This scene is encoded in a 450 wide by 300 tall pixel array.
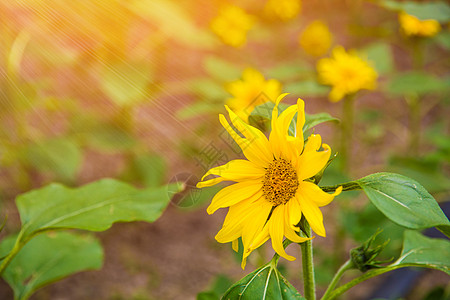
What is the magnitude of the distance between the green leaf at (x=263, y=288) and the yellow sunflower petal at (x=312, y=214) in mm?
89

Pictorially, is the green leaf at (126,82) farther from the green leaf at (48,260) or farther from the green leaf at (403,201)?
the green leaf at (403,201)

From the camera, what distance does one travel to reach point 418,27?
4.85ft

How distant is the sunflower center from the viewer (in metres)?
0.54

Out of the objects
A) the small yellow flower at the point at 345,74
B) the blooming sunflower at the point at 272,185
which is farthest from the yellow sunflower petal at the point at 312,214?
the small yellow flower at the point at 345,74

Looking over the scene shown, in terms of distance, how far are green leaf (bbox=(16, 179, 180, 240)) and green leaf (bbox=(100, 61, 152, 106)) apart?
1.83 ft

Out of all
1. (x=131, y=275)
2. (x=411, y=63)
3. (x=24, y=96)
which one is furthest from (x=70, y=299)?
(x=411, y=63)

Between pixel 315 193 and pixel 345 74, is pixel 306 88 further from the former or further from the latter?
pixel 315 193

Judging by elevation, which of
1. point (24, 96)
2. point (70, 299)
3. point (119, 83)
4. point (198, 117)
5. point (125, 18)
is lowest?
point (70, 299)

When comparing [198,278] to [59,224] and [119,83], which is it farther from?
[59,224]

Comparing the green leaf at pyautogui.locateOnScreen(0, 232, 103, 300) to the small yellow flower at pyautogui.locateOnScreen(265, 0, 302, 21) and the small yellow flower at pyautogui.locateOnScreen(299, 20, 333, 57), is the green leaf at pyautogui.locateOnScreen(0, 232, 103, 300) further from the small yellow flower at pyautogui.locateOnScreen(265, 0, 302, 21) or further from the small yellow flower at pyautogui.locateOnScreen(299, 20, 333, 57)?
the small yellow flower at pyautogui.locateOnScreen(265, 0, 302, 21)

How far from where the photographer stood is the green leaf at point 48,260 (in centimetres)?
84

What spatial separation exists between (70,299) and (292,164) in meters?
1.02

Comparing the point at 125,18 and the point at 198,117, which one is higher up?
the point at 125,18

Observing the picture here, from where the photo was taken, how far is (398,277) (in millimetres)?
1282
